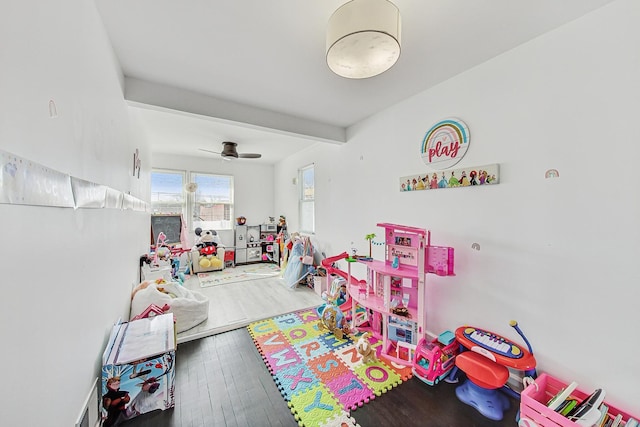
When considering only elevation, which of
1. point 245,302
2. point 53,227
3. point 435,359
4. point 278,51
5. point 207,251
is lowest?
point 245,302

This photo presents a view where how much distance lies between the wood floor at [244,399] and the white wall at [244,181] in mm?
3642

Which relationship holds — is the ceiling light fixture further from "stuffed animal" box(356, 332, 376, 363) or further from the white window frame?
the white window frame

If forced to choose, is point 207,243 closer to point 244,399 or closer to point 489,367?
point 244,399

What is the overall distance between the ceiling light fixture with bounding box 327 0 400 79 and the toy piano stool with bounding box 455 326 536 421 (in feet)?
6.59

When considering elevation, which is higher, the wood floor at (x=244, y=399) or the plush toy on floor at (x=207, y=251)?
the plush toy on floor at (x=207, y=251)

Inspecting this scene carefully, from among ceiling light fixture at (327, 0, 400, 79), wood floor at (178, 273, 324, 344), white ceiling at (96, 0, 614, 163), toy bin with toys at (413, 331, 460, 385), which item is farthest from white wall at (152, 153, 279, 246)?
toy bin with toys at (413, 331, 460, 385)

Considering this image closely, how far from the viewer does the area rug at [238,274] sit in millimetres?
4281

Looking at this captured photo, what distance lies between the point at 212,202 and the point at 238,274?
6.28 ft

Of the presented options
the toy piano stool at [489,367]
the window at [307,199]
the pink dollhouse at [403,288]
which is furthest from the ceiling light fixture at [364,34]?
the window at [307,199]

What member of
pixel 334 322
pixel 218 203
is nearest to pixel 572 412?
pixel 334 322

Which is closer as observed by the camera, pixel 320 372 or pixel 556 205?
pixel 556 205

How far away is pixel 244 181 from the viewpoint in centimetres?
585

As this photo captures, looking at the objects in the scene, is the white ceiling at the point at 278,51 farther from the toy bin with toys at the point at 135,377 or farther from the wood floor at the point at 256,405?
the wood floor at the point at 256,405

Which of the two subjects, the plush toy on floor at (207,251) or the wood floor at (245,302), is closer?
the wood floor at (245,302)
